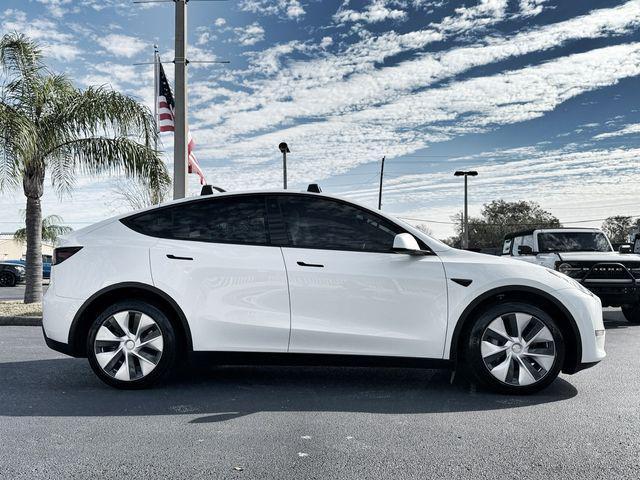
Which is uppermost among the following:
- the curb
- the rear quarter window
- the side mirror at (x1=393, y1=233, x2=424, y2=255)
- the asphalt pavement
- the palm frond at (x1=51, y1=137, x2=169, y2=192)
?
the palm frond at (x1=51, y1=137, x2=169, y2=192)

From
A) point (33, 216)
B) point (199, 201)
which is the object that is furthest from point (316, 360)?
point (33, 216)

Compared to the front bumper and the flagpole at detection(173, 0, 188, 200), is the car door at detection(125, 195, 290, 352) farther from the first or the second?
the flagpole at detection(173, 0, 188, 200)

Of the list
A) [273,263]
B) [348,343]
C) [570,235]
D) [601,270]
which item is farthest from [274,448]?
[570,235]

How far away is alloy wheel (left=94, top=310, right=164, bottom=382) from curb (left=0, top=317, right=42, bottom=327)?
6.12 metres

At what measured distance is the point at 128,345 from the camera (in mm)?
4832

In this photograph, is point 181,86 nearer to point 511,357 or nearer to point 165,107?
point 165,107

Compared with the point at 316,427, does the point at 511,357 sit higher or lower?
higher

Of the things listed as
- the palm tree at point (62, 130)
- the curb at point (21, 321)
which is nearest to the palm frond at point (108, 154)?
the palm tree at point (62, 130)

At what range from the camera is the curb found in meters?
10.1

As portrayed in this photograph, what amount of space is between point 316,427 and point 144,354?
1.74m

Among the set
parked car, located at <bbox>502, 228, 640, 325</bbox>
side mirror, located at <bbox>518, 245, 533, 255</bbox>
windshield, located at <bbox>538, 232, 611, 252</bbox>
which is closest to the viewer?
parked car, located at <bbox>502, 228, 640, 325</bbox>

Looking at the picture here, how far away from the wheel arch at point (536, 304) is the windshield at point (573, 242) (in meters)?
6.70

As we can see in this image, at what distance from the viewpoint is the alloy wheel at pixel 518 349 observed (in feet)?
15.2

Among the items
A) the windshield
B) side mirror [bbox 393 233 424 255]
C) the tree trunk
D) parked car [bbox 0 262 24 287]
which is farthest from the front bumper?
parked car [bbox 0 262 24 287]
